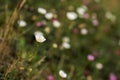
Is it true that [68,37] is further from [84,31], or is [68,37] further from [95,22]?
[95,22]

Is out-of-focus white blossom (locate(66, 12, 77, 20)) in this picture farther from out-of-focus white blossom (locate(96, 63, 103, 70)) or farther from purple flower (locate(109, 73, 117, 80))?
purple flower (locate(109, 73, 117, 80))

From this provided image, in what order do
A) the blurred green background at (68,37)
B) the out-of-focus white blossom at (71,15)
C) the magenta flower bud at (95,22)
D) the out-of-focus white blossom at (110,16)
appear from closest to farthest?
the blurred green background at (68,37)
the out-of-focus white blossom at (71,15)
the magenta flower bud at (95,22)
the out-of-focus white blossom at (110,16)

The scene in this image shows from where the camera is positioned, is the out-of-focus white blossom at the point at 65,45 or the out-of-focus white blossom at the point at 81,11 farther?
the out-of-focus white blossom at the point at 81,11

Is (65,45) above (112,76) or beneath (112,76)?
above

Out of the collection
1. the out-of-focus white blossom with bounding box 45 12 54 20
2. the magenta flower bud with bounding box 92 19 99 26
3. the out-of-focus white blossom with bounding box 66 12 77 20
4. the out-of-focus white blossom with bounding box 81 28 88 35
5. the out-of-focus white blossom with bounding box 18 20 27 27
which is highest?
the out-of-focus white blossom with bounding box 18 20 27 27

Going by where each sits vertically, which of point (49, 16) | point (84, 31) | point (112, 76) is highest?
point (49, 16)

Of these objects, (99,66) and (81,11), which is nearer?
(99,66)

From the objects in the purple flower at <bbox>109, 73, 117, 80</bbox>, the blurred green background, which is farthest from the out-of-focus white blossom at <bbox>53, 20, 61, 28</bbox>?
the purple flower at <bbox>109, 73, 117, 80</bbox>

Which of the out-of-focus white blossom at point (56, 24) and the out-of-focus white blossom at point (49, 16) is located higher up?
the out-of-focus white blossom at point (49, 16)

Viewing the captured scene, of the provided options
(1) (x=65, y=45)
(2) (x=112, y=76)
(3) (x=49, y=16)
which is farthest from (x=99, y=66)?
(3) (x=49, y=16)

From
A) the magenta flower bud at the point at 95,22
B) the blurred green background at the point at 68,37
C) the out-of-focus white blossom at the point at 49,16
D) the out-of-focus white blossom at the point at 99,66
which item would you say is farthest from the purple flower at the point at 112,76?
the out-of-focus white blossom at the point at 49,16

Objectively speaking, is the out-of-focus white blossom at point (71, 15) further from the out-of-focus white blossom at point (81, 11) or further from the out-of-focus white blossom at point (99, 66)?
the out-of-focus white blossom at point (99, 66)
